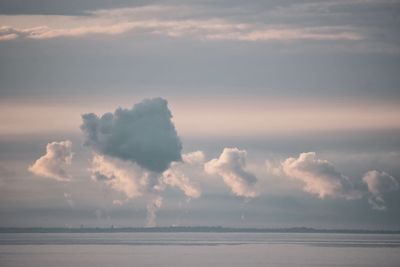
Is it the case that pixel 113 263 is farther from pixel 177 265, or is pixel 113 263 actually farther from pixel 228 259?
pixel 228 259

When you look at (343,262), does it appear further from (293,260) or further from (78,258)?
(78,258)

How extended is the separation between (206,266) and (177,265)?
23.4 feet

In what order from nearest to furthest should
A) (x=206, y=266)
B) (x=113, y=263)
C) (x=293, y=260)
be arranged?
(x=206, y=266) < (x=113, y=263) < (x=293, y=260)

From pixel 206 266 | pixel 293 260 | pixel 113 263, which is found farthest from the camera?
pixel 293 260

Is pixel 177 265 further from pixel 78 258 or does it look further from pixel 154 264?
pixel 78 258

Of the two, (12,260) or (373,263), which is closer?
(373,263)

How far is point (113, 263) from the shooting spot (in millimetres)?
171375

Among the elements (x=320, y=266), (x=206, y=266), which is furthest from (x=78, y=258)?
(x=320, y=266)

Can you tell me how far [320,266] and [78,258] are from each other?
5337cm

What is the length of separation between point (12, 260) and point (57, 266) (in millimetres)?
23045

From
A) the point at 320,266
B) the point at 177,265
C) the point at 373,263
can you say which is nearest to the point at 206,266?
the point at 177,265

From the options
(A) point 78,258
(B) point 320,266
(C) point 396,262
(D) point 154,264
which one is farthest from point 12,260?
(C) point 396,262

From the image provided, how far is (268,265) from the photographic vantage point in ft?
541

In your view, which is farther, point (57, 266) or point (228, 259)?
point (228, 259)
